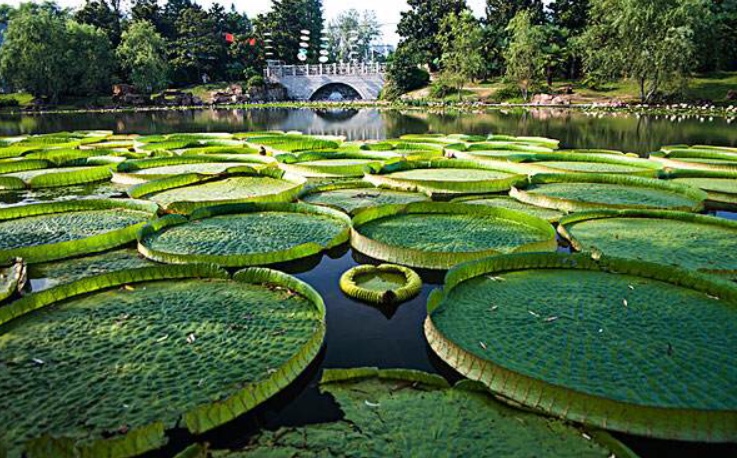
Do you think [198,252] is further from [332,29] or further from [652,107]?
[332,29]

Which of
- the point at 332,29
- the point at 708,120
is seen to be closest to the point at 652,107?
the point at 708,120

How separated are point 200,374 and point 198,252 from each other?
287 centimetres

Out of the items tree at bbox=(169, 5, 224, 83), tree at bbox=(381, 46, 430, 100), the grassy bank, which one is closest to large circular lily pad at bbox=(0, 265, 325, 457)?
the grassy bank

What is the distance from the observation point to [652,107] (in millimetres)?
39000

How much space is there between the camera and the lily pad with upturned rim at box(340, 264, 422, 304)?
5.13 meters

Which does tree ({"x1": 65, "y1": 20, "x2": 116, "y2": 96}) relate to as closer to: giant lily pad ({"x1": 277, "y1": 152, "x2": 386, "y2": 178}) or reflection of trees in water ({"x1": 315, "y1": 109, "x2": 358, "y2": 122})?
reflection of trees in water ({"x1": 315, "y1": 109, "x2": 358, "y2": 122})

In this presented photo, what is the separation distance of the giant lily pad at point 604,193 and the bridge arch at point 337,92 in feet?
203

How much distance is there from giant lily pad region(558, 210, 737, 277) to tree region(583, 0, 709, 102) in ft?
121

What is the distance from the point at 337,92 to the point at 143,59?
34819mm

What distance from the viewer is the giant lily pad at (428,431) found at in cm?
271

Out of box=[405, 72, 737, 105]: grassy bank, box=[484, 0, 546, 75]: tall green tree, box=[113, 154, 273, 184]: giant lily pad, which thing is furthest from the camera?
box=[484, 0, 546, 75]: tall green tree

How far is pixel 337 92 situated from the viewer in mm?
82562

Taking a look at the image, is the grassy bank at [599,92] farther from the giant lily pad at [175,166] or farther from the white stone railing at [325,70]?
the giant lily pad at [175,166]

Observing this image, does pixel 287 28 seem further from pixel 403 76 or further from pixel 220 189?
pixel 220 189
